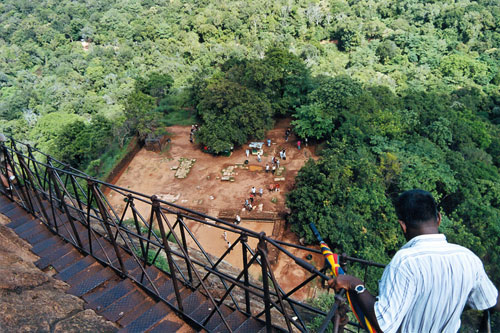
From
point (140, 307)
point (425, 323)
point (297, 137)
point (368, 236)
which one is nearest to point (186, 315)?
point (140, 307)

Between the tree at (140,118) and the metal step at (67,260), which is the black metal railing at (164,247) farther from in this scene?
the tree at (140,118)

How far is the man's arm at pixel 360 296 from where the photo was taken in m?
2.81

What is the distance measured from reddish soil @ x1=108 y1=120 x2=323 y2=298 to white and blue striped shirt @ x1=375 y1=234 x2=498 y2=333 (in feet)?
40.8

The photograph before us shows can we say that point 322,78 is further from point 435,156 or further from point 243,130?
point 435,156

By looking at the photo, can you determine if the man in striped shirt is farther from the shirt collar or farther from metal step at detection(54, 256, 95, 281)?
metal step at detection(54, 256, 95, 281)

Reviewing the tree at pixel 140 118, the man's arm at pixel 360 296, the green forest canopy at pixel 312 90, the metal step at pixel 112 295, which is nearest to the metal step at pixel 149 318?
the metal step at pixel 112 295

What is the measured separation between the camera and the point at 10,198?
9.55 meters

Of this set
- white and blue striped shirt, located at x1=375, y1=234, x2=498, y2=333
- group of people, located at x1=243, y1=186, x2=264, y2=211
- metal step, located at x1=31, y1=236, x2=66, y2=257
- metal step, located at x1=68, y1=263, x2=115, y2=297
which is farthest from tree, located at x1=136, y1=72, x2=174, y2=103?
white and blue striped shirt, located at x1=375, y1=234, x2=498, y2=333

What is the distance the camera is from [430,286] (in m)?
2.59

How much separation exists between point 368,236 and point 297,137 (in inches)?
478

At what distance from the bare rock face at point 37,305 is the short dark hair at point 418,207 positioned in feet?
15.8

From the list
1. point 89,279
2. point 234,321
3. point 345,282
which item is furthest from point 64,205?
point 345,282

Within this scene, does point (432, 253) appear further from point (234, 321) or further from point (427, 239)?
point (234, 321)

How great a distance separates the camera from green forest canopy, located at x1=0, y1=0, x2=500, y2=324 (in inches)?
660
